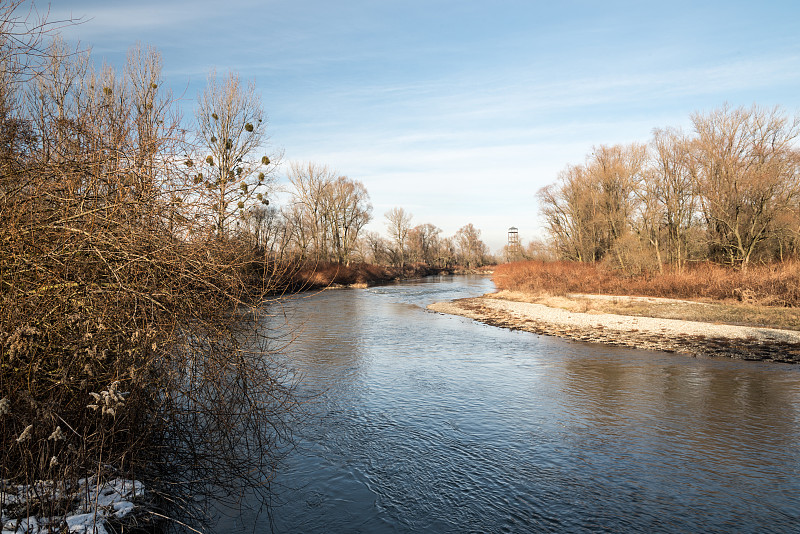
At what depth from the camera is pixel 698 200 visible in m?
30.8

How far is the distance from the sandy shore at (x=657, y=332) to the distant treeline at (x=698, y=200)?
10.8 m

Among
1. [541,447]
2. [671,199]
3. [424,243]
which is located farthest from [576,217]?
[424,243]

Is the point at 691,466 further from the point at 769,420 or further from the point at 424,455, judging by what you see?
the point at 424,455

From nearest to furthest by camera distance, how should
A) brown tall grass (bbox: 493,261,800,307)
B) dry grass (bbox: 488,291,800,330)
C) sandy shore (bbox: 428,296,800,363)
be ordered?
sandy shore (bbox: 428,296,800,363) < dry grass (bbox: 488,291,800,330) < brown tall grass (bbox: 493,261,800,307)

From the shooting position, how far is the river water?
18.6 ft

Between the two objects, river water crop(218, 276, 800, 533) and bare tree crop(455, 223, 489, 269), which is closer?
river water crop(218, 276, 800, 533)

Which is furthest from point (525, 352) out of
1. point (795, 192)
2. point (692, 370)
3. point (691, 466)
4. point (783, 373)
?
point (795, 192)

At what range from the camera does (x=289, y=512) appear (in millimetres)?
5719

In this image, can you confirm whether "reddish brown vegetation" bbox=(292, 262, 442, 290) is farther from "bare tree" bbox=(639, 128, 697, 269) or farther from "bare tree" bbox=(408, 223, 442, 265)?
"bare tree" bbox=(639, 128, 697, 269)

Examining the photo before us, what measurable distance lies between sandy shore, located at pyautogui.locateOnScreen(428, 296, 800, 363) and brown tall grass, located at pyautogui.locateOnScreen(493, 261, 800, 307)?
5.63 meters

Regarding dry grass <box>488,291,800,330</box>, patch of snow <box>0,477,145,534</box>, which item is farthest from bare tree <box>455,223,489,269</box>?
patch of snow <box>0,477,145,534</box>

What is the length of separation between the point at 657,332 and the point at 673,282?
36.0 ft

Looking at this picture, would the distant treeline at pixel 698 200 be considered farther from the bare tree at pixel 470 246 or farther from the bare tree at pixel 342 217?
the bare tree at pixel 470 246

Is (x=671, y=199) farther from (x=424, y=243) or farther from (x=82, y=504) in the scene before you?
(x=424, y=243)
